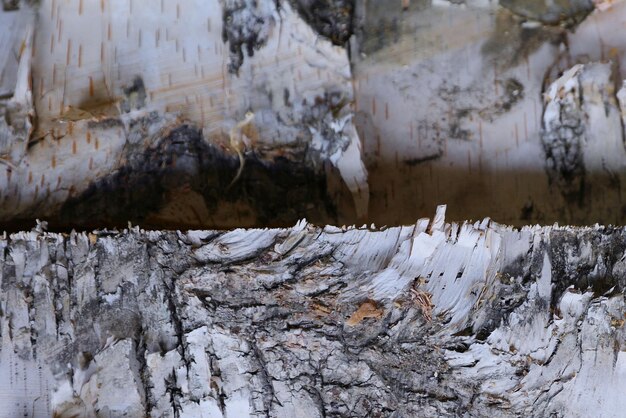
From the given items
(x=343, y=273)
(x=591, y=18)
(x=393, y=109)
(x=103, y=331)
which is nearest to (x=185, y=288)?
(x=103, y=331)

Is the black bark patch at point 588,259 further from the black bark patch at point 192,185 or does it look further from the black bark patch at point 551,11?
the black bark patch at point 551,11

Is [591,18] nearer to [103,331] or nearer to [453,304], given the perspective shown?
[453,304]

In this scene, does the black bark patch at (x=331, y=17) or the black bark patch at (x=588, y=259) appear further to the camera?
the black bark patch at (x=331, y=17)

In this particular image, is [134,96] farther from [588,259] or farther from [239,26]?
[588,259]

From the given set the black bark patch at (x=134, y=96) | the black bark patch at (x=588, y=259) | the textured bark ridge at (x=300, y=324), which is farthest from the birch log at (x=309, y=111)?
the black bark patch at (x=588, y=259)

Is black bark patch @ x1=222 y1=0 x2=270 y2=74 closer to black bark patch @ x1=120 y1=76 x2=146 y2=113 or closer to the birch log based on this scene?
the birch log

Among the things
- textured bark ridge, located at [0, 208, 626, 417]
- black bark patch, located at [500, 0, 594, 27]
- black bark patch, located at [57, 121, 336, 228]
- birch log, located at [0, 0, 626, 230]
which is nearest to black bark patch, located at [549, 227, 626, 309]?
textured bark ridge, located at [0, 208, 626, 417]
